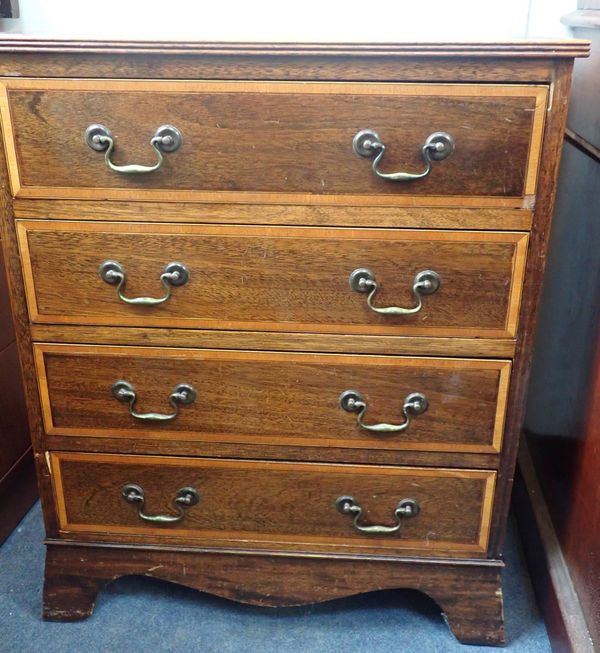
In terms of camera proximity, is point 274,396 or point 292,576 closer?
point 274,396

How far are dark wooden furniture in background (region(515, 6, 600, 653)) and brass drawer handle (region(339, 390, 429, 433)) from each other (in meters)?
0.29

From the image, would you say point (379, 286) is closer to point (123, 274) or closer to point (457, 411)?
point (457, 411)

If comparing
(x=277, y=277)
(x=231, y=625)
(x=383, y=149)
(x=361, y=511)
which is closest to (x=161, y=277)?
(x=277, y=277)

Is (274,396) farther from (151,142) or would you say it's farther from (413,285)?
(151,142)

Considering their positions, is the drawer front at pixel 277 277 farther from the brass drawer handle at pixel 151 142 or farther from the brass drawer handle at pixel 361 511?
the brass drawer handle at pixel 361 511

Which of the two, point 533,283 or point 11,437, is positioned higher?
point 533,283

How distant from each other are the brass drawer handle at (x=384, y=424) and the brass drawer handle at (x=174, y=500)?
11.9 inches

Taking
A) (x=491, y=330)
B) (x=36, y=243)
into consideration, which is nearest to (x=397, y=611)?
(x=491, y=330)

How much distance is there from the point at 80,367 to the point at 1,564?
58cm

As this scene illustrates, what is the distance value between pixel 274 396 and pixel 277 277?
0.19 m

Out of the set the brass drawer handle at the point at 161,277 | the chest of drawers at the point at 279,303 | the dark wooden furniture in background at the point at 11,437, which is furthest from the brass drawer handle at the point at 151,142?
the dark wooden furniture in background at the point at 11,437

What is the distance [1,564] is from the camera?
1391mm

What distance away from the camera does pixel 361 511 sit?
1.13 metres

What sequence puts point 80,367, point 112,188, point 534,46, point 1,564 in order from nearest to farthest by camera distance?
point 534,46
point 112,188
point 80,367
point 1,564
